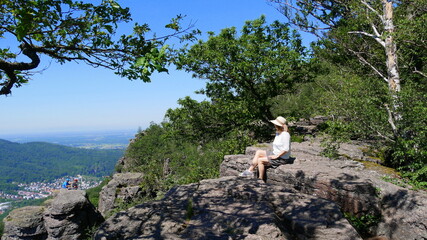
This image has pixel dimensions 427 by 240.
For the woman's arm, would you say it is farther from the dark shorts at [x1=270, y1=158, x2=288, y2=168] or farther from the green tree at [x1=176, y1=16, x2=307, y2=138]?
the green tree at [x1=176, y1=16, x2=307, y2=138]

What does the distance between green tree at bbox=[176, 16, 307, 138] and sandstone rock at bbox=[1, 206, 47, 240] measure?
A: 14016 mm

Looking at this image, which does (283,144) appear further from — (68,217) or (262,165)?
(68,217)

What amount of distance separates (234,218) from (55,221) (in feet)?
55.0

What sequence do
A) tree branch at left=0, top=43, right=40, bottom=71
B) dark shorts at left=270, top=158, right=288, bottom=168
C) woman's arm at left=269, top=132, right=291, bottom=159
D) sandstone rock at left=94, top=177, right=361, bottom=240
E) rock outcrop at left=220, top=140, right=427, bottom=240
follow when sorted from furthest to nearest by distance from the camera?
dark shorts at left=270, top=158, right=288, bottom=168 < woman's arm at left=269, top=132, right=291, bottom=159 < rock outcrop at left=220, top=140, right=427, bottom=240 < tree branch at left=0, top=43, right=40, bottom=71 < sandstone rock at left=94, top=177, right=361, bottom=240

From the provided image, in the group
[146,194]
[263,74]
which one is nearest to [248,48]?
[263,74]

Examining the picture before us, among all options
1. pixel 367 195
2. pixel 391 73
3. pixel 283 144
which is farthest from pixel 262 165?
pixel 391 73

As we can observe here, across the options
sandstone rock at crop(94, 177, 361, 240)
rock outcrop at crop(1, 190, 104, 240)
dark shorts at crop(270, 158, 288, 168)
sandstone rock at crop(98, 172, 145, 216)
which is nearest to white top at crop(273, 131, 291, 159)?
dark shorts at crop(270, 158, 288, 168)

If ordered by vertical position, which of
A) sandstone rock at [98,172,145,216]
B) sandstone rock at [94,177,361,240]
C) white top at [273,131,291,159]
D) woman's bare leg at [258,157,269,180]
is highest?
white top at [273,131,291,159]

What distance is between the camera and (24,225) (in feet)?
54.0

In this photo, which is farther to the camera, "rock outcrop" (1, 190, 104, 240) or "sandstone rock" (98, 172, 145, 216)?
"sandstone rock" (98, 172, 145, 216)

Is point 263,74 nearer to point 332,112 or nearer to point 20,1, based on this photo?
point 332,112

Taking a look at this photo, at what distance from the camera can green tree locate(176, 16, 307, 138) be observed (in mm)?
15844

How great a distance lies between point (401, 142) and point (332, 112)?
330 cm

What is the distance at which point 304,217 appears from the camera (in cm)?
497
